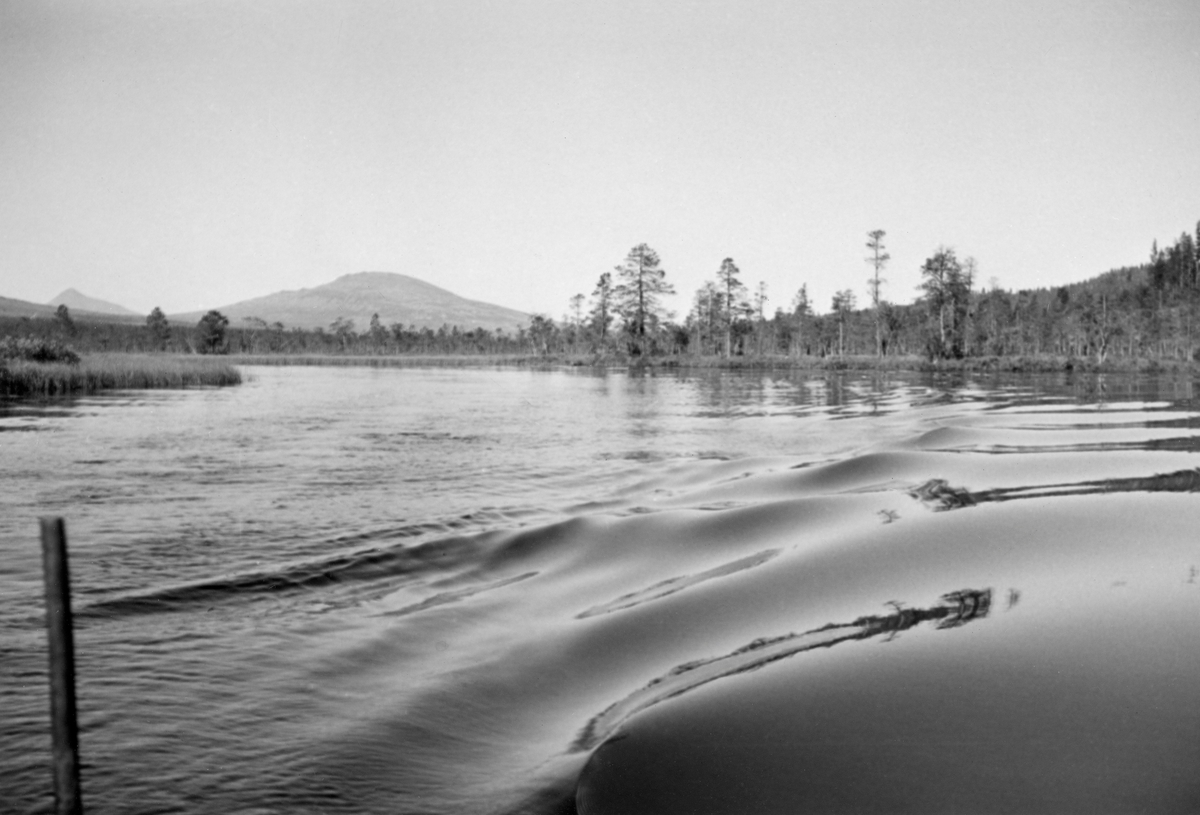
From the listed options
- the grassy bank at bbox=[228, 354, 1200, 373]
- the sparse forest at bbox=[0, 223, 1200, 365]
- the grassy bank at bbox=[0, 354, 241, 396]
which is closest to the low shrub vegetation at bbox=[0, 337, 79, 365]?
the grassy bank at bbox=[0, 354, 241, 396]

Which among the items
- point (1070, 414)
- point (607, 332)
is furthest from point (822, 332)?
point (1070, 414)

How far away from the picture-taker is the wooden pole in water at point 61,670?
208 cm

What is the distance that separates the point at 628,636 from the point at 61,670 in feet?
16.0

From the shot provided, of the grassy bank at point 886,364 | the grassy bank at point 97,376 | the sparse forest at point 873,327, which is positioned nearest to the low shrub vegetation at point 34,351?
the grassy bank at point 97,376

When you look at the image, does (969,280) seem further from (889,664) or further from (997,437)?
(889,664)

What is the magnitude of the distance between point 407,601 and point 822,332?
103 m

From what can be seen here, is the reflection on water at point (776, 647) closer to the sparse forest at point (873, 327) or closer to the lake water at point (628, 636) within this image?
the lake water at point (628, 636)

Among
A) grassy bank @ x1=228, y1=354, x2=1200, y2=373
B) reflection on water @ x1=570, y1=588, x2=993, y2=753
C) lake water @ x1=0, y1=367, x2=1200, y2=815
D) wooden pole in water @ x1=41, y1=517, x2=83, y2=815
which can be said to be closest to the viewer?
wooden pole in water @ x1=41, y1=517, x2=83, y2=815

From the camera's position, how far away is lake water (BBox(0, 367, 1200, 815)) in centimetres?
429

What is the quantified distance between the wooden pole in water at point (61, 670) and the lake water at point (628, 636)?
7.50 ft

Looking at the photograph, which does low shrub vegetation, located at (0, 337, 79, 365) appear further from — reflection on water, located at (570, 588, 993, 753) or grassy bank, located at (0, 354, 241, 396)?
reflection on water, located at (570, 588, 993, 753)

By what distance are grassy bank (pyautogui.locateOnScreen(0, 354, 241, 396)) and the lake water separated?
22.8 metres

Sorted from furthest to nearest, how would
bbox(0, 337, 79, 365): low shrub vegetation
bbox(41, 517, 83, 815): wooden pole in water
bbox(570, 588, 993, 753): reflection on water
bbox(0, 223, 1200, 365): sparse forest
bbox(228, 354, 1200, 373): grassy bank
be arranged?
bbox(0, 223, 1200, 365): sparse forest
bbox(228, 354, 1200, 373): grassy bank
bbox(0, 337, 79, 365): low shrub vegetation
bbox(570, 588, 993, 753): reflection on water
bbox(41, 517, 83, 815): wooden pole in water

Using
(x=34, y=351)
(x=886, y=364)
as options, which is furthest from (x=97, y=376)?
(x=886, y=364)
